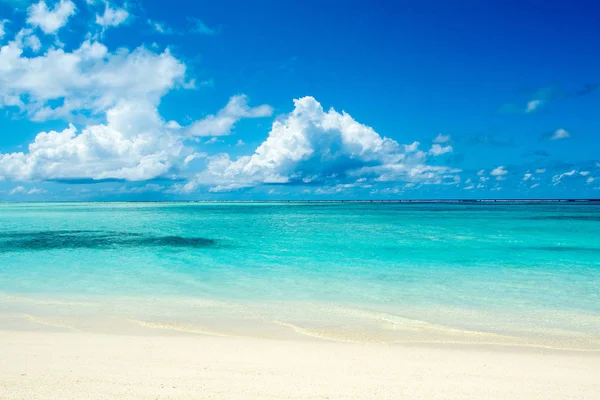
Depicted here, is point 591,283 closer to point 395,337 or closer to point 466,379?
point 395,337

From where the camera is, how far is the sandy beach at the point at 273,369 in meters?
5.15

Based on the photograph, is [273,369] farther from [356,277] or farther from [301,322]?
[356,277]

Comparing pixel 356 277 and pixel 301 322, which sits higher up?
pixel 356 277

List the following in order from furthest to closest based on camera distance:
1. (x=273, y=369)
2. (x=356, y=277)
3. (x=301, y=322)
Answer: (x=356, y=277), (x=301, y=322), (x=273, y=369)

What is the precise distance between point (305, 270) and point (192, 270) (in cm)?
436

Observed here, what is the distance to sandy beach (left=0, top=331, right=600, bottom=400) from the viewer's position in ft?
16.9

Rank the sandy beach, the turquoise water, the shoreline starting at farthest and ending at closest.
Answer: the turquoise water < the shoreline < the sandy beach

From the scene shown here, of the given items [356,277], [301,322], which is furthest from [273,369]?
[356,277]

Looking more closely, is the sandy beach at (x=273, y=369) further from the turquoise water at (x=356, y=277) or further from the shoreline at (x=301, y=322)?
the turquoise water at (x=356, y=277)

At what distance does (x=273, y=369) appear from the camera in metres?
6.03

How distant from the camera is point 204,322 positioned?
905cm

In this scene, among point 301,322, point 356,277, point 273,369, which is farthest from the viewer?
point 356,277

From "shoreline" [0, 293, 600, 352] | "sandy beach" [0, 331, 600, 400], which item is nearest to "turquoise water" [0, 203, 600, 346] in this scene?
"shoreline" [0, 293, 600, 352]

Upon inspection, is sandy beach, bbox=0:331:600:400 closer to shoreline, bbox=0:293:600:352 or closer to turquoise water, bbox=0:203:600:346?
shoreline, bbox=0:293:600:352
